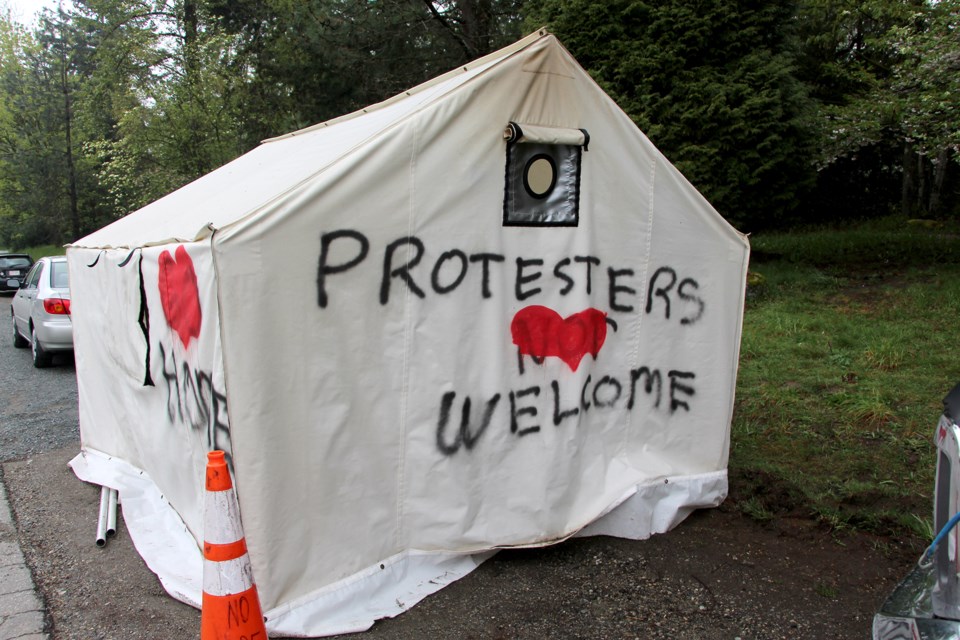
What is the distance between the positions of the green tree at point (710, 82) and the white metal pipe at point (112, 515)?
874cm

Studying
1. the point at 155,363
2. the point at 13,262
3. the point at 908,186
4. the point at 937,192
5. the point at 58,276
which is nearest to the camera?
the point at 155,363

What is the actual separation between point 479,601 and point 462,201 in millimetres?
1956

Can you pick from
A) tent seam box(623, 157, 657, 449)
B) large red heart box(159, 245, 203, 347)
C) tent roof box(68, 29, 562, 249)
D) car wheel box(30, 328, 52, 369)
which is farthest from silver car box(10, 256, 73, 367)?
tent seam box(623, 157, 657, 449)

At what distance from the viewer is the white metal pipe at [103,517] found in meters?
4.09

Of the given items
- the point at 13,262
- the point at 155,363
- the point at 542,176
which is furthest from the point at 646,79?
the point at 13,262

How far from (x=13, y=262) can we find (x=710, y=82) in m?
21.2

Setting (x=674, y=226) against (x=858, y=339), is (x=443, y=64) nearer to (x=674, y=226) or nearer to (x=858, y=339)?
(x=858, y=339)

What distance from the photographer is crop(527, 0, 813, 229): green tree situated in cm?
1040

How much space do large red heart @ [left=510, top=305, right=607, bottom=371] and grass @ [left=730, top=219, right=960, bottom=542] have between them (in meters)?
1.58

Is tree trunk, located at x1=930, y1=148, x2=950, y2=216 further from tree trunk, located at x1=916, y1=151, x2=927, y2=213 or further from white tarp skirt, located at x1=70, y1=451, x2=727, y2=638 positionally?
white tarp skirt, located at x1=70, y1=451, x2=727, y2=638

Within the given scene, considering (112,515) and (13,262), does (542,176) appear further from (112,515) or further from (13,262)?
(13,262)

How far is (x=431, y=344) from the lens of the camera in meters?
3.36

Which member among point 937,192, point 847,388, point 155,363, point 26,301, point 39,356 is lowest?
point 39,356

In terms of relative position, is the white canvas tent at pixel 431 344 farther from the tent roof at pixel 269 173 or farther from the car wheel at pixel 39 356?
the car wheel at pixel 39 356
